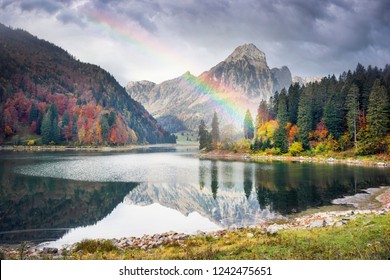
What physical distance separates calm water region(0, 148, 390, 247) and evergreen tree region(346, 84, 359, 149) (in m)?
26.3

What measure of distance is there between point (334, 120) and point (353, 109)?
18.1 feet

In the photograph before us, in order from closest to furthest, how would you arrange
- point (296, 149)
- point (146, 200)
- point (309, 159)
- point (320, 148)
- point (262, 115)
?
point (146, 200) < point (309, 159) < point (320, 148) < point (296, 149) < point (262, 115)

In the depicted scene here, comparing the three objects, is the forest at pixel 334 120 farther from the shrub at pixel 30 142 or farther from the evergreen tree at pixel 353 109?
the shrub at pixel 30 142

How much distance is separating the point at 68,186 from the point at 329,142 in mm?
54848

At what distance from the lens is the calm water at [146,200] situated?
20.5m

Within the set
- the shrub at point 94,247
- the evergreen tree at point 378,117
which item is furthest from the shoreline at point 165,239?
the evergreen tree at point 378,117

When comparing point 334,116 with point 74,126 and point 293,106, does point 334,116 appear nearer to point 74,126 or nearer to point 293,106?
point 293,106

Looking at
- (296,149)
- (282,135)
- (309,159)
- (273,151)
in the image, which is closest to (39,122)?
(273,151)

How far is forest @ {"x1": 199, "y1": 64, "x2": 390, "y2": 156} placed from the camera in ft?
198

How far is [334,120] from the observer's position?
71625 millimetres

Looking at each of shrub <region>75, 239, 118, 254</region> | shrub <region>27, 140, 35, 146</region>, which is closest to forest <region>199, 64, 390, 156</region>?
shrub <region>75, 239, 118, 254</region>

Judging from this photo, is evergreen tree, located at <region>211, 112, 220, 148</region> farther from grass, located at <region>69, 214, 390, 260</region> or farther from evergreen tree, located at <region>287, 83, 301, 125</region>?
grass, located at <region>69, 214, 390, 260</region>

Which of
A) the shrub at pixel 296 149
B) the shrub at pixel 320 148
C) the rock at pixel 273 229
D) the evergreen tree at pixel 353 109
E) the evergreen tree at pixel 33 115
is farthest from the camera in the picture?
the evergreen tree at pixel 33 115

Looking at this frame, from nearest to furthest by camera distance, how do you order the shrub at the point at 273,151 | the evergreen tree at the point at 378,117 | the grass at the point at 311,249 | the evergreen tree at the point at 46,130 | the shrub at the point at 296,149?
the grass at the point at 311,249 < the evergreen tree at the point at 378,117 < the shrub at the point at 296,149 < the shrub at the point at 273,151 < the evergreen tree at the point at 46,130
